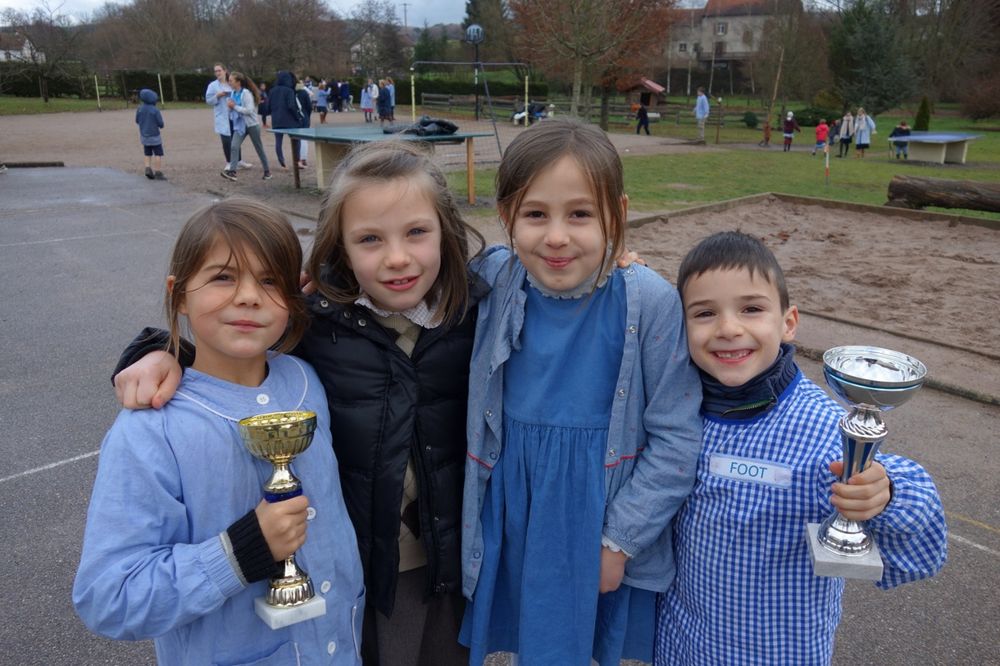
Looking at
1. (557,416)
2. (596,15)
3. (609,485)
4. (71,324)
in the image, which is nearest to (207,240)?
(557,416)

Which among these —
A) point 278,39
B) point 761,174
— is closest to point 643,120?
point 761,174

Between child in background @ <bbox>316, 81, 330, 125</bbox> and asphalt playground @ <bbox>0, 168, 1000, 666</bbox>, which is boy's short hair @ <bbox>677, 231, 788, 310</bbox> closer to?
asphalt playground @ <bbox>0, 168, 1000, 666</bbox>

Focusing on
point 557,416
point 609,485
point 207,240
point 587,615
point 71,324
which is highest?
point 207,240

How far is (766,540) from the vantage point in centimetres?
171

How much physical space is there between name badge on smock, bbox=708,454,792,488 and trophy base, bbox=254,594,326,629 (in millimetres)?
943

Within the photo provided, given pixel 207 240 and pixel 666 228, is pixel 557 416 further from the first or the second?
pixel 666 228

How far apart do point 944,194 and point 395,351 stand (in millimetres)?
13453

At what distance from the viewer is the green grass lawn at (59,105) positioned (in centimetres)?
3239

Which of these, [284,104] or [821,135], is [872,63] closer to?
[821,135]

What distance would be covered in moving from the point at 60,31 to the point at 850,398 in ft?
159

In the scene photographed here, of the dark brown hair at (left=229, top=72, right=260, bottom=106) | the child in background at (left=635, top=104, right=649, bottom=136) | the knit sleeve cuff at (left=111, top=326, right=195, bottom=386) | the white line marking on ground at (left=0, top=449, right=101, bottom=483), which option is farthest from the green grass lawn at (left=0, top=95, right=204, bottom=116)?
the knit sleeve cuff at (left=111, top=326, right=195, bottom=386)

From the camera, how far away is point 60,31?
40.0 m

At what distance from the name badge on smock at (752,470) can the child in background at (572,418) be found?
71 mm

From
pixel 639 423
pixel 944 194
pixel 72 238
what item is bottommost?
pixel 72 238
